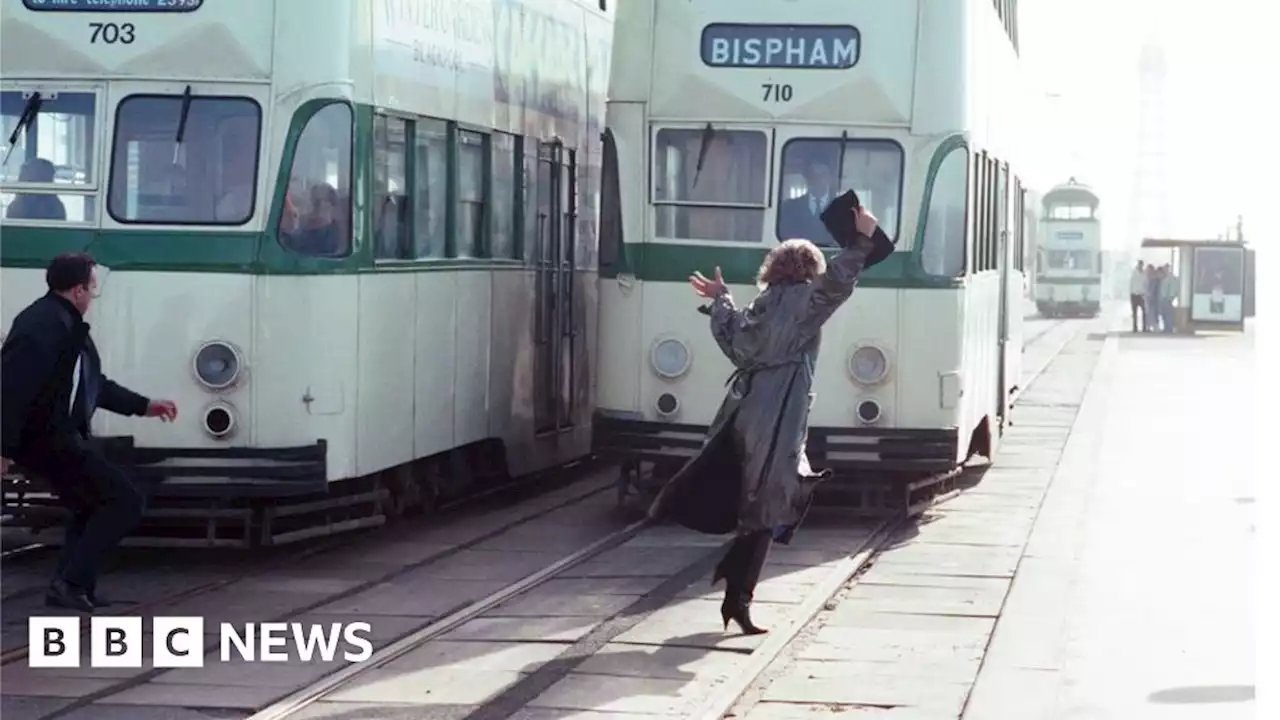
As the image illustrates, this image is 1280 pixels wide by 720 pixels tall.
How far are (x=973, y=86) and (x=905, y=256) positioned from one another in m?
1.24

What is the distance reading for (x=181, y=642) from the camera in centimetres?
1045

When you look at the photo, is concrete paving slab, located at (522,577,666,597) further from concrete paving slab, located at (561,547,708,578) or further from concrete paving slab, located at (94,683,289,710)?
concrete paving slab, located at (94,683,289,710)

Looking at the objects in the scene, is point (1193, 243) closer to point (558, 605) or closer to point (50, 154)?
point (50, 154)

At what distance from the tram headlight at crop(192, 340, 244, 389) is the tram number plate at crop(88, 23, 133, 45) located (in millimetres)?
1630

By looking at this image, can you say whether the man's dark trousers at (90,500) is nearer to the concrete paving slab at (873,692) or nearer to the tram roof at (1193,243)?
the concrete paving slab at (873,692)

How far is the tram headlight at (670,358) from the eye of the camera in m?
14.6

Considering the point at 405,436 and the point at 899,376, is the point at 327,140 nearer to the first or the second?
the point at 405,436

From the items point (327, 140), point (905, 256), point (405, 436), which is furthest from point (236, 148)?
point (905, 256)

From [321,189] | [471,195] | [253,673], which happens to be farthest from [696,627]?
[471,195]

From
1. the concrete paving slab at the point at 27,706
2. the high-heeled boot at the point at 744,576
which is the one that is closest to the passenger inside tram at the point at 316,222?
the high-heeled boot at the point at 744,576

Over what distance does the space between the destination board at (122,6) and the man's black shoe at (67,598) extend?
3.17 m

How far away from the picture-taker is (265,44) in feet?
40.8

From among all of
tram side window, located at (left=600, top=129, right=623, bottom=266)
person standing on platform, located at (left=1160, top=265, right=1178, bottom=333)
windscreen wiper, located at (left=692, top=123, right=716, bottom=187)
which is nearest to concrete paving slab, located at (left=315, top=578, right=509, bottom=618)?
tram side window, located at (left=600, top=129, right=623, bottom=266)

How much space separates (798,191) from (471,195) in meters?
2.03
